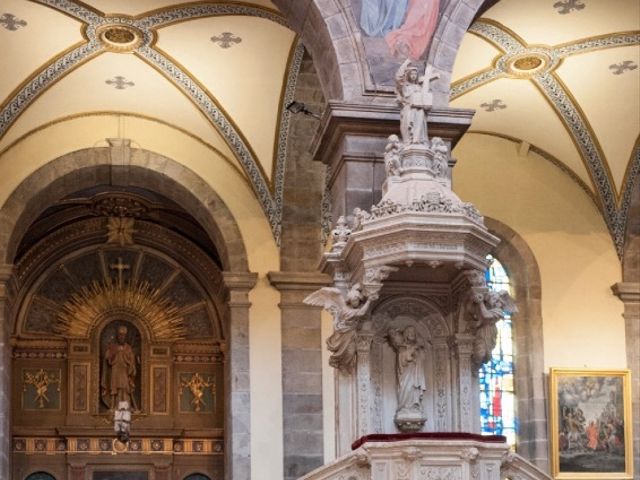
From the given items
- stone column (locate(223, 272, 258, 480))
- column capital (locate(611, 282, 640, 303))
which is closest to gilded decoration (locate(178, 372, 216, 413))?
stone column (locate(223, 272, 258, 480))

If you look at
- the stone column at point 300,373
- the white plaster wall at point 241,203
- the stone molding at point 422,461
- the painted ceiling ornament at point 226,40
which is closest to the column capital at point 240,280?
the white plaster wall at point 241,203

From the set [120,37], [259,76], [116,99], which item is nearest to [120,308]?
[116,99]

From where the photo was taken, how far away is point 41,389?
1931 cm

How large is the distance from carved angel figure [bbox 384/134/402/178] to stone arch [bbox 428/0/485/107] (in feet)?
2.66

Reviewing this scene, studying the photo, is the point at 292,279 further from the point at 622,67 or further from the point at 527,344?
the point at 622,67

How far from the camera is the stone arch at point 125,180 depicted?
16875 mm

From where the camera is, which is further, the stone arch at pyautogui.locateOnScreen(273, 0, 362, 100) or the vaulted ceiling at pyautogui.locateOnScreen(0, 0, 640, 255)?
the vaulted ceiling at pyautogui.locateOnScreen(0, 0, 640, 255)

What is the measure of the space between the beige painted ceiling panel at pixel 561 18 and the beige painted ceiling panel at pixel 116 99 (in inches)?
153

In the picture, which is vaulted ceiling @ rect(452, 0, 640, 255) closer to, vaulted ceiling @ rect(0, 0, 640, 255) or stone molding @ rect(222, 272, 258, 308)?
vaulted ceiling @ rect(0, 0, 640, 255)

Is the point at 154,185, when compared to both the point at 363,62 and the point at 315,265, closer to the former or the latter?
the point at 315,265

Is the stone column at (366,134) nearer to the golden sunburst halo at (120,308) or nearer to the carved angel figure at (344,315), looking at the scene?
the carved angel figure at (344,315)

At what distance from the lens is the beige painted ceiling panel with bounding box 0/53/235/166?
16.3 meters

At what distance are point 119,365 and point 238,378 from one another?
337 cm

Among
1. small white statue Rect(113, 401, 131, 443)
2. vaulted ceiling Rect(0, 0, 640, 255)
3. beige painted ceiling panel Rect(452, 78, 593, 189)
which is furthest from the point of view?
small white statue Rect(113, 401, 131, 443)
